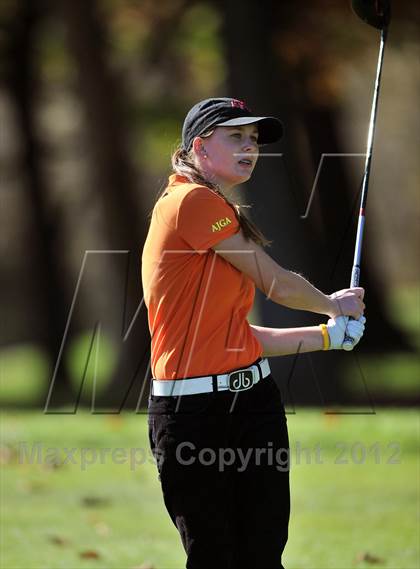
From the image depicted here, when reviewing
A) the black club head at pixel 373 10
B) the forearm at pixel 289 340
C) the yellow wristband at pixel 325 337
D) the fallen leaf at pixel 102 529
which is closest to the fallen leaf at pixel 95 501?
the fallen leaf at pixel 102 529

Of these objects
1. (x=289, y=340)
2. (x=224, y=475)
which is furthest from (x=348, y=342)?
(x=224, y=475)

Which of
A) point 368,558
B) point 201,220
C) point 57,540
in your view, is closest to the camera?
point 201,220

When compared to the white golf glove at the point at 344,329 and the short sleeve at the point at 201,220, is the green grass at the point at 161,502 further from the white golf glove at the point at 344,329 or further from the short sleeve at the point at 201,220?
the short sleeve at the point at 201,220

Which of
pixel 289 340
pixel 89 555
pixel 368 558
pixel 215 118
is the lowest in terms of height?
pixel 89 555

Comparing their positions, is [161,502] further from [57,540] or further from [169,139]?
Answer: [169,139]

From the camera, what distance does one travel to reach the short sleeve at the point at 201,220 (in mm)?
4406

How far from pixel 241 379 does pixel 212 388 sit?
127 millimetres

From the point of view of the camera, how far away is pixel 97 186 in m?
17.7

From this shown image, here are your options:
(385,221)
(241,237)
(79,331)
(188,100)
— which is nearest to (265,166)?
(188,100)

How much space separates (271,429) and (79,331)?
19859 mm

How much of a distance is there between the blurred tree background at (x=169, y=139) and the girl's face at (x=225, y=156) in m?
6.55

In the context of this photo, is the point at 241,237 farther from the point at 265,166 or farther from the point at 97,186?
the point at 97,186

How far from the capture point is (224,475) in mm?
4418

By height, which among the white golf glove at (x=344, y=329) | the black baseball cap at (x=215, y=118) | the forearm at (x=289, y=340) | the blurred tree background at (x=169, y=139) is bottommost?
the blurred tree background at (x=169, y=139)
